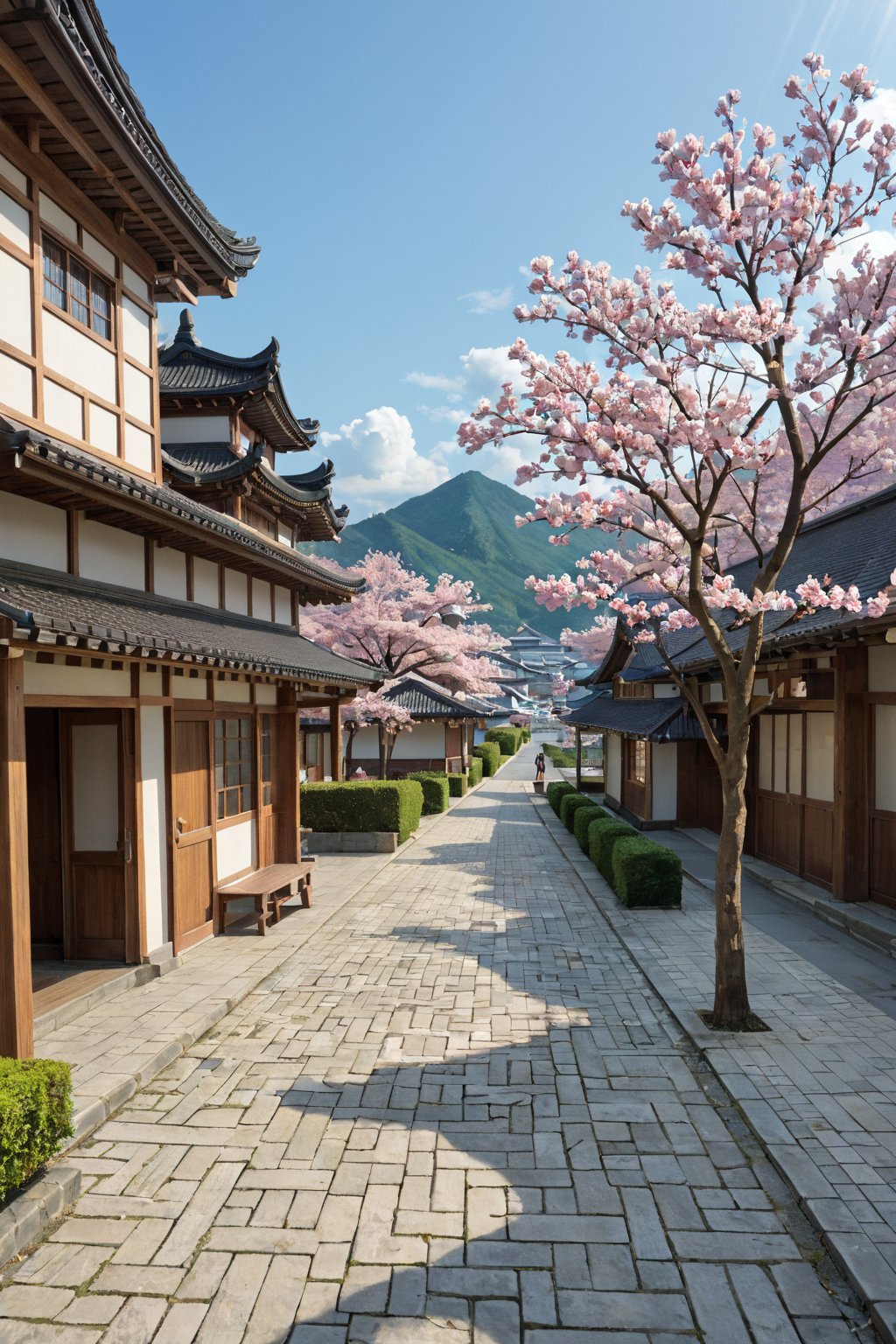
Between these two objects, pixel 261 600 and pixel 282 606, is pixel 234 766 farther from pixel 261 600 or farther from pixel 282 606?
pixel 282 606

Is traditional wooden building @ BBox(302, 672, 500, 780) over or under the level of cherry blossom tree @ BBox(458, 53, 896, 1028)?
under

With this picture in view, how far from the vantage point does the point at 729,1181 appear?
4633 mm

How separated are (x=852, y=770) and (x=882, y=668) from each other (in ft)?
4.45

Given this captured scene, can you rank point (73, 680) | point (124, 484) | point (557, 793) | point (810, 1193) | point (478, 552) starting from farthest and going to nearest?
1. point (478, 552)
2. point (557, 793)
3. point (73, 680)
4. point (124, 484)
5. point (810, 1193)

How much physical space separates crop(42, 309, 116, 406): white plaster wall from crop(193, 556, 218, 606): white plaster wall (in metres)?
2.48

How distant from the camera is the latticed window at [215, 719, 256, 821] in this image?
34.1 feet

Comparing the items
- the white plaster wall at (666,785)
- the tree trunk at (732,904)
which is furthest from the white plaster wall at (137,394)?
the white plaster wall at (666,785)

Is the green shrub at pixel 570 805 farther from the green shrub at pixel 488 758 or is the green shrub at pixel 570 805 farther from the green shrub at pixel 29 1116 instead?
the green shrub at pixel 488 758

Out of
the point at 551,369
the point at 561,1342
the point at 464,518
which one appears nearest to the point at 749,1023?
the point at 561,1342

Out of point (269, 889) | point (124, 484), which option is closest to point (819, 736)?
point (269, 889)

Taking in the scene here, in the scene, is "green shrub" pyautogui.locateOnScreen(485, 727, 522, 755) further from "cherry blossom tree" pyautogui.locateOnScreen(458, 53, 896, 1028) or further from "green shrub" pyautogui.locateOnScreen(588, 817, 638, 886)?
"cherry blossom tree" pyautogui.locateOnScreen(458, 53, 896, 1028)

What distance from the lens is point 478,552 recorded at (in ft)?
586

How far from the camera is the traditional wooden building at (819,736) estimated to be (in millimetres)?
9438

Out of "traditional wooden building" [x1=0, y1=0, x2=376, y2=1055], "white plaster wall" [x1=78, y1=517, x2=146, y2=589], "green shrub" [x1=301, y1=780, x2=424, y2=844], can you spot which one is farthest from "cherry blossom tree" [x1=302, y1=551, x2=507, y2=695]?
"white plaster wall" [x1=78, y1=517, x2=146, y2=589]
